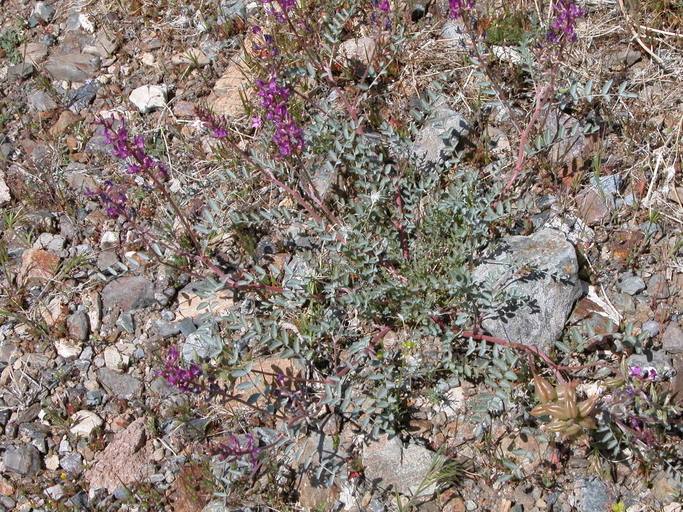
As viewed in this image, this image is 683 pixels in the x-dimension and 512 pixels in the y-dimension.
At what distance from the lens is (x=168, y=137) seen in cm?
515

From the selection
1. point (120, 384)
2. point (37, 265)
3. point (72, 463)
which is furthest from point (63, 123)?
point (72, 463)

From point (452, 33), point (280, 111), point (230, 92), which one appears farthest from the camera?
point (230, 92)

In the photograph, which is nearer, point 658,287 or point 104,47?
point 658,287

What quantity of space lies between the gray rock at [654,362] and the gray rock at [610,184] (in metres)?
1.17

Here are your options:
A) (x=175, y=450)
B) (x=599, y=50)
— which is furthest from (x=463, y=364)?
(x=599, y=50)

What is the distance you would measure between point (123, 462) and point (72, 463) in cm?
33

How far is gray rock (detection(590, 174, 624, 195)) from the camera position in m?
4.17

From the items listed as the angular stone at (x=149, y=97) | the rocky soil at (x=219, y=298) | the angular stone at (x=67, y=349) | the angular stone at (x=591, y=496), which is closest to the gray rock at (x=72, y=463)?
the rocky soil at (x=219, y=298)

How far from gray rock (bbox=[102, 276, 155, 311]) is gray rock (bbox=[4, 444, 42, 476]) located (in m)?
1.04

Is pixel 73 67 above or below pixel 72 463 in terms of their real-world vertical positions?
above

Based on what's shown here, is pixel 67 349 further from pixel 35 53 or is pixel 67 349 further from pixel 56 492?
pixel 35 53

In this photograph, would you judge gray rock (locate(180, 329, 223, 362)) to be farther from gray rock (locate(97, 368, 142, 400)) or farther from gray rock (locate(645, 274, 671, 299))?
gray rock (locate(645, 274, 671, 299))

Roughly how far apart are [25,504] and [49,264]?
67.7 inches

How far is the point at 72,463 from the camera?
145 inches
